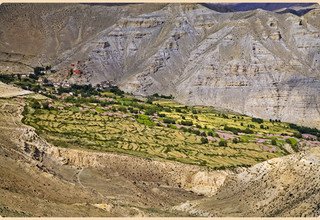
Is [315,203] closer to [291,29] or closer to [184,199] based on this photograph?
[184,199]

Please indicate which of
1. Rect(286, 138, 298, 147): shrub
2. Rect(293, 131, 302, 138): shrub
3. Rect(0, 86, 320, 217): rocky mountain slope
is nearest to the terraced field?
Rect(286, 138, 298, 147): shrub

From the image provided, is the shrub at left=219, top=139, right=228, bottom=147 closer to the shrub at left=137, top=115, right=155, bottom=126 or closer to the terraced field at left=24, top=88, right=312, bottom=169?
the terraced field at left=24, top=88, right=312, bottom=169

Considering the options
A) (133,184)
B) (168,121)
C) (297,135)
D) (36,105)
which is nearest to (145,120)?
(168,121)

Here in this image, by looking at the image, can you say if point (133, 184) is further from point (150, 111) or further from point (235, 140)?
point (150, 111)

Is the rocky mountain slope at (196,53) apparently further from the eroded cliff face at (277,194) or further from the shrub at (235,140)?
the eroded cliff face at (277,194)

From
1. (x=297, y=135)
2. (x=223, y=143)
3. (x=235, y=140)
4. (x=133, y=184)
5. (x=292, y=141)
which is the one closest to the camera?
(x=133, y=184)

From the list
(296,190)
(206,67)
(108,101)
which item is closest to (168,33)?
(206,67)
